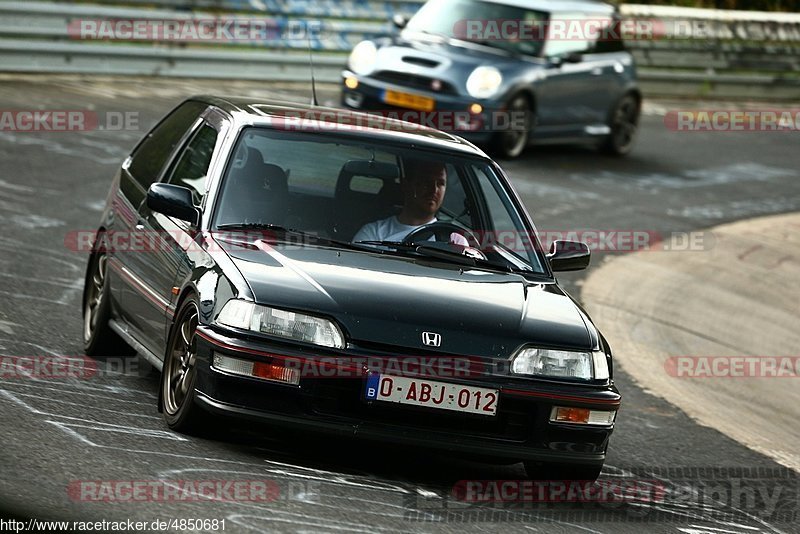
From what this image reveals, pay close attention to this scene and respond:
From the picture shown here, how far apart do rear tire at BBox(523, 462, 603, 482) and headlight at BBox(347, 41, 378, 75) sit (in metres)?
10.9

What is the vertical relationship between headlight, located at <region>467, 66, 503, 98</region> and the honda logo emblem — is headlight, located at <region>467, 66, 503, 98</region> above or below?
below

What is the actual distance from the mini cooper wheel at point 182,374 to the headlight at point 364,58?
1077cm

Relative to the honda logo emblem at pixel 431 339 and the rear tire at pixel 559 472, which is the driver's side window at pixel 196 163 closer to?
the honda logo emblem at pixel 431 339

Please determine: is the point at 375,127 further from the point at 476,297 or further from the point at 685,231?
the point at 685,231

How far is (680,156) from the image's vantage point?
20.0 m

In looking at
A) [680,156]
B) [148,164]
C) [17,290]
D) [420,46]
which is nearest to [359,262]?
[148,164]

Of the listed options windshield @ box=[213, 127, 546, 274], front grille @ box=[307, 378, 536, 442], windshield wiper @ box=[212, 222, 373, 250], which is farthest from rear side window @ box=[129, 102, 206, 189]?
front grille @ box=[307, 378, 536, 442]

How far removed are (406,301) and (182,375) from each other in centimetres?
99

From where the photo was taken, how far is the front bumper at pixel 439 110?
53.7 feet

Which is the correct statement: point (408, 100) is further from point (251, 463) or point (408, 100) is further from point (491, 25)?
point (251, 463)

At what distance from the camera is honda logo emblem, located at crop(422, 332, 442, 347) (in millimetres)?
5879

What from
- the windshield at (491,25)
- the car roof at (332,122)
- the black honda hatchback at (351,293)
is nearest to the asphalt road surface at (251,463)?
the black honda hatchback at (351,293)

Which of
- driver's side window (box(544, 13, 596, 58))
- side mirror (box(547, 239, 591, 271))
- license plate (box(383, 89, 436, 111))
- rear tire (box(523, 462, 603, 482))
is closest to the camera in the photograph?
rear tire (box(523, 462, 603, 482))

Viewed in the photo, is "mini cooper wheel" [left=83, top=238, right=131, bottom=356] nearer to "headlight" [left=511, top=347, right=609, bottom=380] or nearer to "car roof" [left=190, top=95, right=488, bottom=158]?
"car roof" [left=190, top=95, right=488, bottom=158]
